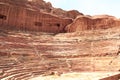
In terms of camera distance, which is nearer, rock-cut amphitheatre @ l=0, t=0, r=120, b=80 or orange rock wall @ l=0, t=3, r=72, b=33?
rock-cut amphitheatre @ l=0, t=0, r=120, b=80

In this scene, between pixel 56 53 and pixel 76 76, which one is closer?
pixel 76 76

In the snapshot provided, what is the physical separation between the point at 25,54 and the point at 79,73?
4.53 meters

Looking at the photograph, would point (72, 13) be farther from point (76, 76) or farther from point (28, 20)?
point (76, 76)

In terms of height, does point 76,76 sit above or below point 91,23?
below

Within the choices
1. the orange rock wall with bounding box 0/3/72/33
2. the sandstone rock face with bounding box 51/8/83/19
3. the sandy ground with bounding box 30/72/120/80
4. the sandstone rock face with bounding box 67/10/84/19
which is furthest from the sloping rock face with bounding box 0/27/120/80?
the sandstone rock face with bounding box 67/10/84/19

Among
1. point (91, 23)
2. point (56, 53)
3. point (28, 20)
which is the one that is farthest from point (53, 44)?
point (91, 23)

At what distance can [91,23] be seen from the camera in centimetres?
2898

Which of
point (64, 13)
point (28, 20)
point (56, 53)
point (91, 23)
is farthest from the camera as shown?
point (64, 13)

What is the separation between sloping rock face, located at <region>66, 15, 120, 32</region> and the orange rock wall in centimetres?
120

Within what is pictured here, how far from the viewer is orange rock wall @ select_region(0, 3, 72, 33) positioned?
2631cm

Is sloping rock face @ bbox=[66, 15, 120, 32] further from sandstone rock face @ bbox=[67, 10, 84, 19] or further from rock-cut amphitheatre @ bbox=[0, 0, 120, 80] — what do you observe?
sandstone rock face @ bbox=[67, 10, 84, 19]

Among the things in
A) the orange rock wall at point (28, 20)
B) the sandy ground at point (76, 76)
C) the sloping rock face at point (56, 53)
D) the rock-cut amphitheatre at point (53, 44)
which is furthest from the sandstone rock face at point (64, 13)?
the sandy ground at point (76, 76)

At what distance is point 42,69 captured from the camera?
18.4 m

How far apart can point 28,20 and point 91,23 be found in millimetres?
6762
